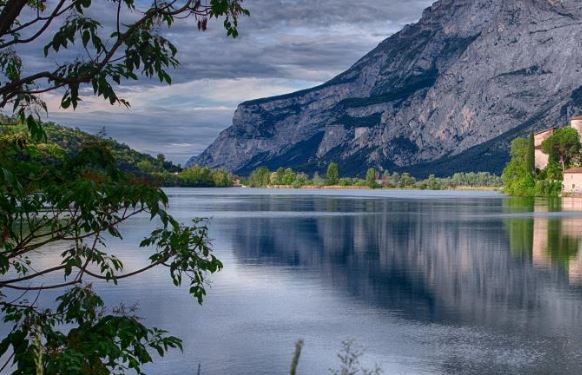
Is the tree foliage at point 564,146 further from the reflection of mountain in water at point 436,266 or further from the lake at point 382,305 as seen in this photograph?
the lake at point 382,305

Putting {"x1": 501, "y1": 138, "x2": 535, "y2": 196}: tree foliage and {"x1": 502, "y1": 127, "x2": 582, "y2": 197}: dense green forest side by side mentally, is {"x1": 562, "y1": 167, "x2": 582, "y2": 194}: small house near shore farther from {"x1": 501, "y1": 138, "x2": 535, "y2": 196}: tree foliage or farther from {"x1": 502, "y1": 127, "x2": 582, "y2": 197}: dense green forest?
{"x1": 501, "y1": 138, "x2": 535, "y2": 196}: tree foliage

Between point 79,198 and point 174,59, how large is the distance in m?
2.06

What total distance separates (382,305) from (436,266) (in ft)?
44.2

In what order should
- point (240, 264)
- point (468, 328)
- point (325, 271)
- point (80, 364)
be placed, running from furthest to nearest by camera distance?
1. point (240, 264)
2. point (325, 271)
3. point (468, 328)
4. point (80, 364)

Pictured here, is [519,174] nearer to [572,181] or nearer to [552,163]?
[552,163]

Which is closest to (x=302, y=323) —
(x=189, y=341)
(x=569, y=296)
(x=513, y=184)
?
(x=189, y=341)

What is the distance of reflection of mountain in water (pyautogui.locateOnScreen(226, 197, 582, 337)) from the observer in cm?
2694

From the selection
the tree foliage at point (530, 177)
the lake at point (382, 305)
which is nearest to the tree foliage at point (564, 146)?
the tree foliage at point (530, 177)

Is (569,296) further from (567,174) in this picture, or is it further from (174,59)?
(567,174)

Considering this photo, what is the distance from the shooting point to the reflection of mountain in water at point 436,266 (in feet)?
88.4

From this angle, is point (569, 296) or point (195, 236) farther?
point (569, 296)

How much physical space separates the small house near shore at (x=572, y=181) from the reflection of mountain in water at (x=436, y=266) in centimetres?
9539

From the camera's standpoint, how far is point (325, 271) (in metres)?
39.4

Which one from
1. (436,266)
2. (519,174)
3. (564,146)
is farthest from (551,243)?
(519,174)
